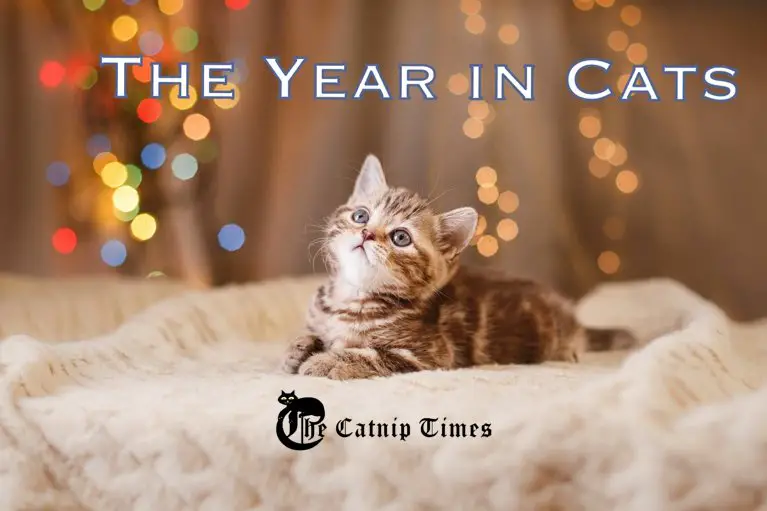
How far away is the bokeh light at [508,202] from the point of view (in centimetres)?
174

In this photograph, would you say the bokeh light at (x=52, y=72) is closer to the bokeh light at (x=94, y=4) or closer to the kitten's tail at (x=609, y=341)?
the bokeh light at (x=94, y=4)

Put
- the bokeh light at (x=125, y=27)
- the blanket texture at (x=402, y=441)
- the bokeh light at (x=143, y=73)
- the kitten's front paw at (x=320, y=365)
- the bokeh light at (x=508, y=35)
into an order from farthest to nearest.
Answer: the bokeh light at (x=125, y=27), the bokeh light at (x=508, y=35), the bokeh light at (x=143, y=73), the kitten's front paw at (x=320, y=365), the blanket texture at (x=402, y=441)

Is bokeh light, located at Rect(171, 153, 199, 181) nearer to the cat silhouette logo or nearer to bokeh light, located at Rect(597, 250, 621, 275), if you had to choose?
bokeh light, located at Rect(597, 250, 621, 275)

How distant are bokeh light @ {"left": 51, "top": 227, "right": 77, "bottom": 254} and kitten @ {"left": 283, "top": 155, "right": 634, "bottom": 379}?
1.07m

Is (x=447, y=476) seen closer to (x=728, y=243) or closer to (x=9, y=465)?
(x=9, y=465)

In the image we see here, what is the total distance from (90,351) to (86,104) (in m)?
1.00

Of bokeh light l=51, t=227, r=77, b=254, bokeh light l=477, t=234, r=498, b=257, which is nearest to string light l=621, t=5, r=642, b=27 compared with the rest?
bokeh light l=477, t=234, r=498, b=257

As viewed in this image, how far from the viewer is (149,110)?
1.77 m

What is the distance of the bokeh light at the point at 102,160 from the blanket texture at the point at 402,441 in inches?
36.8

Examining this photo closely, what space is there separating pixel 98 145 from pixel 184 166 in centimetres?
22

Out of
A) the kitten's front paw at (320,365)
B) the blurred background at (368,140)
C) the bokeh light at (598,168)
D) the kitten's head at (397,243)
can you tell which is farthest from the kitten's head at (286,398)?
the bokeh light at (598,168)

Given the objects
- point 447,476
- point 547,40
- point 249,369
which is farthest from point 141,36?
point 447,476

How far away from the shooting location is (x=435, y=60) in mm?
1753

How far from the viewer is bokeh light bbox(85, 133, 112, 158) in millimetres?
1808
